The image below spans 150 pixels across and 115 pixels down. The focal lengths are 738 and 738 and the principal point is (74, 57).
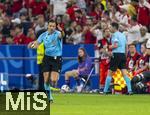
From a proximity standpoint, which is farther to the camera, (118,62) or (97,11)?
(97,11)

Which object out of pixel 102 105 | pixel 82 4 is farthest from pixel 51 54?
pixel 82 4

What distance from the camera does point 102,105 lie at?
65.4ft

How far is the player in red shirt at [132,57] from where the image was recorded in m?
26.0

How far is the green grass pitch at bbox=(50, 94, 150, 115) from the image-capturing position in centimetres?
1734

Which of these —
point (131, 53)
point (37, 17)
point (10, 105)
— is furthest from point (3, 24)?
point (10, 105)

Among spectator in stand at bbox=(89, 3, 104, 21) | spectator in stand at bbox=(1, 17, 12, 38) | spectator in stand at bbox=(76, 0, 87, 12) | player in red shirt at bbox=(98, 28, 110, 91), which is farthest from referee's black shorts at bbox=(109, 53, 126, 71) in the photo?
spectator in stand at bbox=(1, 17, 12, 38)

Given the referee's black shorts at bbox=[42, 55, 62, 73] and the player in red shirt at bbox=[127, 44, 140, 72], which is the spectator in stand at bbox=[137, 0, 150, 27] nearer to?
the player in red shirt at bbox=[127, 44, 140, 72]

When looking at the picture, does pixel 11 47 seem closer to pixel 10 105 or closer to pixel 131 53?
pixel 131 53

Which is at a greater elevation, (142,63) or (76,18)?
(76,18)

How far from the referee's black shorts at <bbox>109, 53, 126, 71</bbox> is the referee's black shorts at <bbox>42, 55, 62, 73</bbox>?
4.29 metres

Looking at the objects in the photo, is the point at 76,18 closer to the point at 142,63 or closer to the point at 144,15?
the point at 144,15

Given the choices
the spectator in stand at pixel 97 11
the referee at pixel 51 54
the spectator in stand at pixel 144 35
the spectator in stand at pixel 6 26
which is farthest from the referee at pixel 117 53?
the spectator in stand at pixel 6 26

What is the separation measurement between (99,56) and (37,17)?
422 cm

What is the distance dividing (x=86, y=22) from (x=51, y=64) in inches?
325
